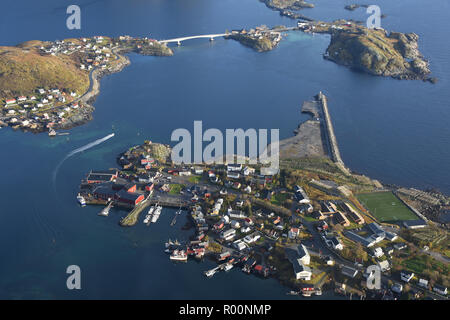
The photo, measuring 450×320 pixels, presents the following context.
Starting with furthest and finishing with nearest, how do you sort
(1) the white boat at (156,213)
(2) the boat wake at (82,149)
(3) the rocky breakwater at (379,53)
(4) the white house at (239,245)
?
(3) the rocky breakwater at (379,53), (2) the boat wake at (82,149), (1) the white boat at (156,213), (4) the white house at (239,245)

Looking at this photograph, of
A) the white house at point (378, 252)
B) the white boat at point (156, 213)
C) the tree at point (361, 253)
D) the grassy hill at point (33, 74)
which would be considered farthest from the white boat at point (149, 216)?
the grassy hill at point (33, 74)

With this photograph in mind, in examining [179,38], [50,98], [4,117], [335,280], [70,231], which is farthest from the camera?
[179,38]

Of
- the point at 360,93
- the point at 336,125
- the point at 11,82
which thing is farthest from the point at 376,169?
the point at 11,82

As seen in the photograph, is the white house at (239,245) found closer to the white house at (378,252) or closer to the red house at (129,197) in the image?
the white house at (378,252)

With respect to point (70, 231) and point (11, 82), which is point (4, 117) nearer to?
point (11, 82)

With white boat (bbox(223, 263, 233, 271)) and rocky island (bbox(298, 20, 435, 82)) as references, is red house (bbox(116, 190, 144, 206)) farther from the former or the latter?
rocky island (bbox(298, 20, 435, 82))

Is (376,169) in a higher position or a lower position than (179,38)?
lower

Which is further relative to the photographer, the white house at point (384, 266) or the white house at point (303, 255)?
the white house at point (303, 255)
